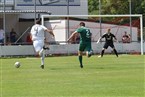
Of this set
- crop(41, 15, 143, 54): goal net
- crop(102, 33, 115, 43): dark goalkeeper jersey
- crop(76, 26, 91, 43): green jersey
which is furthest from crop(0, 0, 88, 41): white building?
crop(76, 26, 91, 43): green jersey

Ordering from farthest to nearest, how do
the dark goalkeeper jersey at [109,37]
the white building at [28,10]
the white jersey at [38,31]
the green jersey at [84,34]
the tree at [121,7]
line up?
the tree at [121,7], the white building at [28,10], the dark goalkeeper jersey at [109,37], the green jersey at [84,34], the white jersey at [38,31]

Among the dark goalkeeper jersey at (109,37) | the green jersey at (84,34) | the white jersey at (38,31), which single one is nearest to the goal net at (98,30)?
the dark goalkeeper jersey at (109,37)

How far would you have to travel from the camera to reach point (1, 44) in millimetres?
39500

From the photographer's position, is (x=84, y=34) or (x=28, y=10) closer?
(x=84, y=34)

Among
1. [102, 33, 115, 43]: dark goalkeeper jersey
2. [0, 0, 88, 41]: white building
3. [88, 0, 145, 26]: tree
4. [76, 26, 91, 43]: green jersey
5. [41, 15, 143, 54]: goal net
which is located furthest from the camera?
[88, 0, 145, 26]: tree

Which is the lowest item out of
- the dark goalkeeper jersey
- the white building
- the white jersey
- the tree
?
the dark goalkeeper jersey

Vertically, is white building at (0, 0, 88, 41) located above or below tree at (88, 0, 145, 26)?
below

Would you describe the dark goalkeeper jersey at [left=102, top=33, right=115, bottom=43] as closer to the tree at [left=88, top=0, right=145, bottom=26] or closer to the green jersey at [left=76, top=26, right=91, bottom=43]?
the green jersey at [left=76, top=26, right=91, bottom=43]

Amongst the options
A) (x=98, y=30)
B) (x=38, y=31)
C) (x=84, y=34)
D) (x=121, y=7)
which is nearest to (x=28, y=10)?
(x=98, y=30)

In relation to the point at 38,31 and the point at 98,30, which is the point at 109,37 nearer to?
the point at 98,30

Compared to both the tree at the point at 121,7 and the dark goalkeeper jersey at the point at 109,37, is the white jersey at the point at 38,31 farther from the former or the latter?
the tree at the point at 121,7

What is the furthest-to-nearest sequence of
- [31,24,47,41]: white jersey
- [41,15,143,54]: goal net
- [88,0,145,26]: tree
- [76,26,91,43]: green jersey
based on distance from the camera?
1. [88,0,145,26]: tree
2. [41,15,143,54]: goal net
3. [76,26,91,43]: green jersey
4. [31,24,47,41]: white jersey

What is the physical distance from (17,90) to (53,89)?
0.90m

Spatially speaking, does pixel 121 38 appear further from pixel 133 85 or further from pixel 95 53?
pixel 133 85
